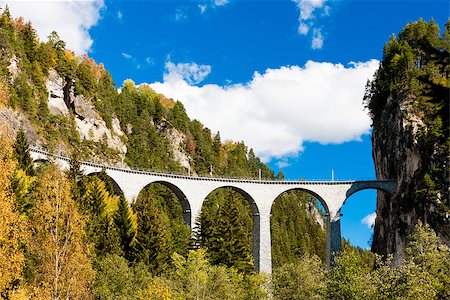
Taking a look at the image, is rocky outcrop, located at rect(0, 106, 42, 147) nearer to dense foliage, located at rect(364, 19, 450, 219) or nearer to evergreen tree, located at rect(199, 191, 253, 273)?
evergreen tree, located at rect(199, 191, 253, 273)

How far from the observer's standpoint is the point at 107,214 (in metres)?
42.5

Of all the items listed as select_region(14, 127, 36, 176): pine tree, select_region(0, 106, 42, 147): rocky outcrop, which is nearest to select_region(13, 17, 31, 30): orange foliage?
select_region(0, 106, 42, 147): rocky outcrop

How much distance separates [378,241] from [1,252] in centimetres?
6253

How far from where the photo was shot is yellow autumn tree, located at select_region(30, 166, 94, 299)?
22.3m

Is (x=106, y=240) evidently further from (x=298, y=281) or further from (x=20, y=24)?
(x=20, y=24)

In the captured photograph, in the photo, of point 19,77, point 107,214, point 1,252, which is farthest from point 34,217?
point 19,77

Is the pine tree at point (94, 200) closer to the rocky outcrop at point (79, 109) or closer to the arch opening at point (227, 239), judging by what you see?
the arch opening at point (227, 239)

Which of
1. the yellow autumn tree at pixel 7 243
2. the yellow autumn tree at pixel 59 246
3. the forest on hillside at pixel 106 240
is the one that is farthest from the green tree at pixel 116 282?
the yellow autumn tree at pixel 7 243

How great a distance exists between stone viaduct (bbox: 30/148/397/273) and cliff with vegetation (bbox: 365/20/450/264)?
416cm

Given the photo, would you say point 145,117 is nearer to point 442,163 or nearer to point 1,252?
point 442,163

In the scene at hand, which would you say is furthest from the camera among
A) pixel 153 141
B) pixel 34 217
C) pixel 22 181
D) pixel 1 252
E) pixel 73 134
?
pixel 153 141

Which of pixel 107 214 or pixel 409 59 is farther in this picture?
pixel 409 59

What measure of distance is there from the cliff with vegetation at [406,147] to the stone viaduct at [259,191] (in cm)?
416

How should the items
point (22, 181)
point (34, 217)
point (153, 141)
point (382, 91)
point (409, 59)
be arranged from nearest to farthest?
point (34, 217) → point (22, 181) → point (409, 59) → point (382, 91) → point (153, 141)
